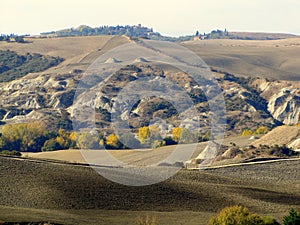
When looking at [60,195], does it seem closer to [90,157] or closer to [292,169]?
[292,169]

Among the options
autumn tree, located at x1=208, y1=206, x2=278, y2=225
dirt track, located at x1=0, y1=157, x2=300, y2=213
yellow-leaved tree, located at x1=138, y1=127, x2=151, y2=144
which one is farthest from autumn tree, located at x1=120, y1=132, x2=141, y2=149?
autumn tree, located at x1=208, y1=206, x2=278, y2=225

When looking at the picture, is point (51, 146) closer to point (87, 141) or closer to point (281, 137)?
point (87, 141)

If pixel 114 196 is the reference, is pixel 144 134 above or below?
below

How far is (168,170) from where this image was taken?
96.6 m

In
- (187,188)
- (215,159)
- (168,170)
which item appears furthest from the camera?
(215,159)

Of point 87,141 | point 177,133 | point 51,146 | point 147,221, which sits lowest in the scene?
point 51,146

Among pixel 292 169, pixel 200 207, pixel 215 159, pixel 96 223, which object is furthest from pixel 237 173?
pixel 96 223

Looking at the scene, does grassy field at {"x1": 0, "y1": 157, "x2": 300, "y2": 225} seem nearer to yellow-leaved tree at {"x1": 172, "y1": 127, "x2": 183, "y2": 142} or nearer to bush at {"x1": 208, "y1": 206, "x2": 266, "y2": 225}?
bush at {"x1": 208, "y1": 206, "x2": 266, "y2": 225}

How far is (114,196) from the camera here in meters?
72.3

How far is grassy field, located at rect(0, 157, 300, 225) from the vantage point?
63219 millimetres

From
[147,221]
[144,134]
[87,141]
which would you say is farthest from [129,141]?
[147,221]

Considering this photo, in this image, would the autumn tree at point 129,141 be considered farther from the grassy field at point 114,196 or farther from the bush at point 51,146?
the grassy field at point 114,196

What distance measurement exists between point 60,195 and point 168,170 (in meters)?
28.6

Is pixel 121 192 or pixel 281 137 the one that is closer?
pixel 121 192
